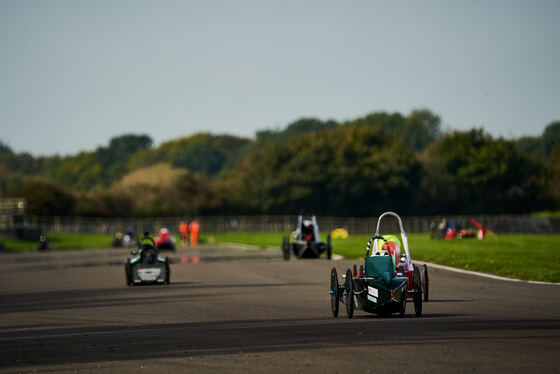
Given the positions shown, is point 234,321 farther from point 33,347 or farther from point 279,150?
point 279,150

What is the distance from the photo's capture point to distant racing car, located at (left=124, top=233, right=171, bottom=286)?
24969mm

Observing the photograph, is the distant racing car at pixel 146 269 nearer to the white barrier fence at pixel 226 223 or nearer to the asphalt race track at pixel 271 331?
the asphalt race track at pixel 271 331

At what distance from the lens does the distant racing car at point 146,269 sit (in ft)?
81.9

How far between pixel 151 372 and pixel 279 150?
105 m

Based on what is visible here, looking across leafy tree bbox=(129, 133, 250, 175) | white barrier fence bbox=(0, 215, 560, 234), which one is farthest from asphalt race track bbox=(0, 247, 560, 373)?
leafy tree bbox=(129, 133, 250, 175)

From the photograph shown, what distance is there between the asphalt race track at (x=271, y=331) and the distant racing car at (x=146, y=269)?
1.34 m

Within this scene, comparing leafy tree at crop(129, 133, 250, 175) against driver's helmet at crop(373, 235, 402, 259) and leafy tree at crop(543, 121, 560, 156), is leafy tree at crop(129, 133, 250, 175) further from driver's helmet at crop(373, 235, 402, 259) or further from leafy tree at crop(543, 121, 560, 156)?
driver's helmet at crop(373, 235, 402, 259)

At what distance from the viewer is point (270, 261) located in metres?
36.1

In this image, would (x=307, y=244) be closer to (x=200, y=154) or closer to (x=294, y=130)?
(x=294, y=130)

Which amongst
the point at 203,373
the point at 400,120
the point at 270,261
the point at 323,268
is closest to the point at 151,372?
the point at 203,373

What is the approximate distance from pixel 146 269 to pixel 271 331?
1253 centimetres

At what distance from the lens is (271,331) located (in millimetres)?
13055

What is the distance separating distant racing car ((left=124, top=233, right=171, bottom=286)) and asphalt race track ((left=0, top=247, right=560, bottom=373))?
1341 mm

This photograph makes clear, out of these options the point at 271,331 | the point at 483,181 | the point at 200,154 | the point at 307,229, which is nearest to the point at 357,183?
the point at 483,181
